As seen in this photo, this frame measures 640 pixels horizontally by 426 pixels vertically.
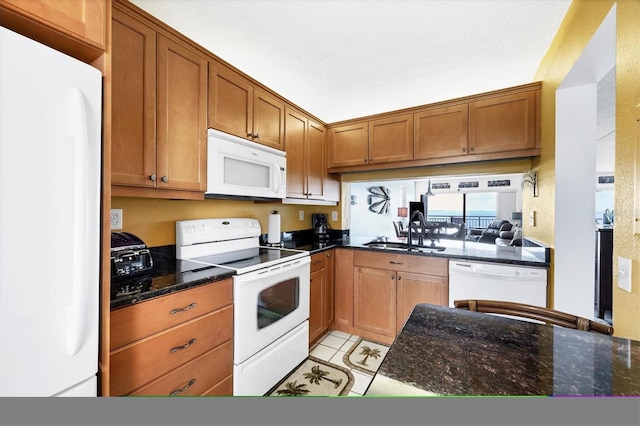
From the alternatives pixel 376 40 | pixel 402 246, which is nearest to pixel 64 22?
pixel 376 40

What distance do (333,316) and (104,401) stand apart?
2485mm

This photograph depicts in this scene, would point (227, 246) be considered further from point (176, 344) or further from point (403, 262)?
point (403, 262)

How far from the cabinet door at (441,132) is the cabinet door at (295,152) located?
43.0 inches

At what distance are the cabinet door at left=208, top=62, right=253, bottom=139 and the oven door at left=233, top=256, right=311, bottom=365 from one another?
1.02 meters

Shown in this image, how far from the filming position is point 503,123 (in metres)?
2.13

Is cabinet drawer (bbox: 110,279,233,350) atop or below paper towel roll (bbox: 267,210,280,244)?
below

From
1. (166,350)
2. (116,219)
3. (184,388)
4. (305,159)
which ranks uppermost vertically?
(305,159)

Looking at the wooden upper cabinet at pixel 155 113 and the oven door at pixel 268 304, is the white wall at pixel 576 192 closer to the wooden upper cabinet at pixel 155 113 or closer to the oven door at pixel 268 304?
the oven door at pixel 268 304

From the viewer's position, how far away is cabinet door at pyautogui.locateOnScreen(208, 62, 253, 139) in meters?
1.70

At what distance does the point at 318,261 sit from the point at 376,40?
1805mm

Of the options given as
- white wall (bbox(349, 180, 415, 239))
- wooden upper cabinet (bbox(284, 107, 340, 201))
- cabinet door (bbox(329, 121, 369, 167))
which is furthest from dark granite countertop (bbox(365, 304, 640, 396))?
white wall (bbox(349, 180, 415, 239))

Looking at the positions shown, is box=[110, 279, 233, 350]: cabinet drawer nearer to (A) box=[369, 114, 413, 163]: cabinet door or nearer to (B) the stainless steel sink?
(B) the stainless steel sink

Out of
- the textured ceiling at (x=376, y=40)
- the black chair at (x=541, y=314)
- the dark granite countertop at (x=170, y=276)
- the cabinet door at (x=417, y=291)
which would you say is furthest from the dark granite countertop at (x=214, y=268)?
the textured ceiling at (x=376, y=40)

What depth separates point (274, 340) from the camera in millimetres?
1765
